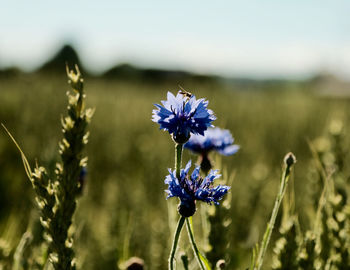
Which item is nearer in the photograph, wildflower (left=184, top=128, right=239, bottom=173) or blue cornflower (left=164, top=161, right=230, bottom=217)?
blue cornflower (left=164, top=161, right=230, bottom=217)

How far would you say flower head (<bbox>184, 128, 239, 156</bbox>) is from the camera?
0.83 meters

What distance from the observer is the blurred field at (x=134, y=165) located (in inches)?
46.1

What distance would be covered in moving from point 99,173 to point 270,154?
1401 mm

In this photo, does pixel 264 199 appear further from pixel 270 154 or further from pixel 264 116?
pixel 264 116

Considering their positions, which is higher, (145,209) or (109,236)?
(145,209)

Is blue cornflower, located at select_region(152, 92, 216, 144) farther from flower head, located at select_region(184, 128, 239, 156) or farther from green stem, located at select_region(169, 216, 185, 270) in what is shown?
flower head, located at select_region(184, 128, 239, 156)

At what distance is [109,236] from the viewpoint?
3.86 feet

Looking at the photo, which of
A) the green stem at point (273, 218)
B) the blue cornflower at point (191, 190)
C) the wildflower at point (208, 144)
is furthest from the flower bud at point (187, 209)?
the wildflower at point (208, 144)

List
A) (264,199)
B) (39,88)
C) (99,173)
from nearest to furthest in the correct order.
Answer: (264,199), (99,173), (39,88)

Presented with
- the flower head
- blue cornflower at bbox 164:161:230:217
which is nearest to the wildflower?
the flower head

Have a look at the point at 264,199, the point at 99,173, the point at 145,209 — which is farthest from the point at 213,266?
the point at 99,173

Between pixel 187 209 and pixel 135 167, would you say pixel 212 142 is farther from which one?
pixel 135 167

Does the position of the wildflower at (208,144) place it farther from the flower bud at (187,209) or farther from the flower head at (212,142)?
the flower bud at (187,209)

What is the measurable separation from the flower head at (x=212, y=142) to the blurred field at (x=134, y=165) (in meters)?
0.05
